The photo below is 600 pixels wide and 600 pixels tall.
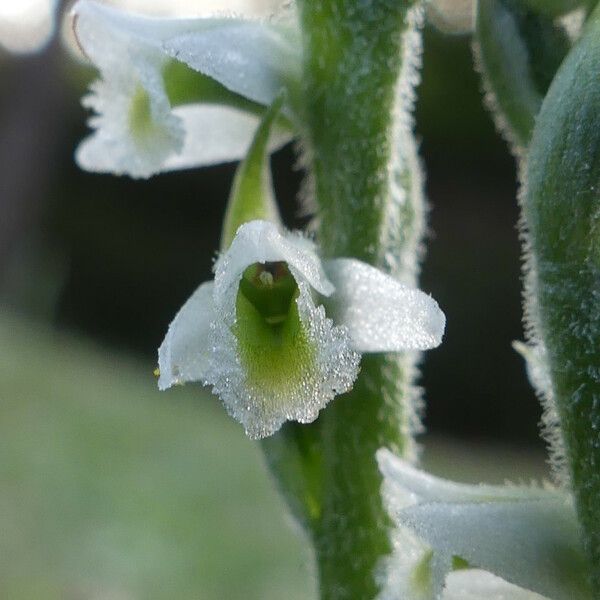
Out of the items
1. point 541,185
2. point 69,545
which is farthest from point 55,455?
point 541,185

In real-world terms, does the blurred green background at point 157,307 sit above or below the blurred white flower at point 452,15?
below

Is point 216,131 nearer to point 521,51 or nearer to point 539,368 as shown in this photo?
point 521,51

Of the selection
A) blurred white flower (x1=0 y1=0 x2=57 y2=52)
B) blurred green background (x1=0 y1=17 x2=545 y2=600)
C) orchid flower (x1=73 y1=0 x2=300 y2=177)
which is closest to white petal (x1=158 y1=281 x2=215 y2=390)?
orchid flower (x1=73 y1=0 x2=300 y2=177)

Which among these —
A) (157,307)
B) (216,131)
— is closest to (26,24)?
(157,307)

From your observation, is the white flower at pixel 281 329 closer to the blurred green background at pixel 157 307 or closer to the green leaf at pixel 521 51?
the green leaf at pixel 521 51

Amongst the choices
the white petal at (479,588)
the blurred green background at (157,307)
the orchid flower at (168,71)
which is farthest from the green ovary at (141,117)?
the blurred green background at (157,307)

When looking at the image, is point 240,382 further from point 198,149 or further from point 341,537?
point 198,149
